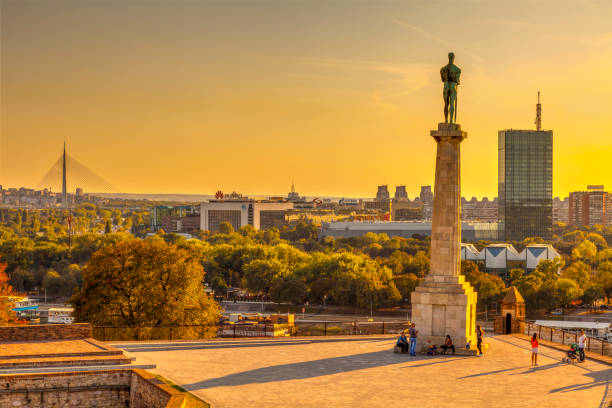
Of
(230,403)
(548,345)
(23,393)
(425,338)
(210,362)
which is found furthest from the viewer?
(548,345)

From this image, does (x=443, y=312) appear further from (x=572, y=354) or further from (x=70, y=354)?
(x=70, y=354)

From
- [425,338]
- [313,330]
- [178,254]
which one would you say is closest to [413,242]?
[313,330]

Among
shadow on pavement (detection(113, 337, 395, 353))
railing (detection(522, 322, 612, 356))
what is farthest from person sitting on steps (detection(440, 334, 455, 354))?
railing (detection(522, 322, 612, 356))

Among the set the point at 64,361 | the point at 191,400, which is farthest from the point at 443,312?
the point at 64,361

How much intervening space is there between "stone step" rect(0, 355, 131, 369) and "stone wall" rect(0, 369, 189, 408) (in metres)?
1.03

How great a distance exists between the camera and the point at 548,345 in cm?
3628

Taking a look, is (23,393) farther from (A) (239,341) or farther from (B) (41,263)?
(B) (41,263)

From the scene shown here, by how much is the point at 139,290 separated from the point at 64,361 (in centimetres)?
1881

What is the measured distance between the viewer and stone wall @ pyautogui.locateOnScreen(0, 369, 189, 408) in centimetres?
2550

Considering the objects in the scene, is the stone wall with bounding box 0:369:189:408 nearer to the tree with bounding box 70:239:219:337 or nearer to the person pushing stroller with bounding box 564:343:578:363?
the person pushing stroller with bounding box 564:343:578:363

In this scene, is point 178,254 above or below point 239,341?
above

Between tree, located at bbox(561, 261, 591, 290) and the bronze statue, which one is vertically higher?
the bronze statue

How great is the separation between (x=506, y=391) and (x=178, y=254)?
26494mm

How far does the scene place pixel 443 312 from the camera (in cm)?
3388
